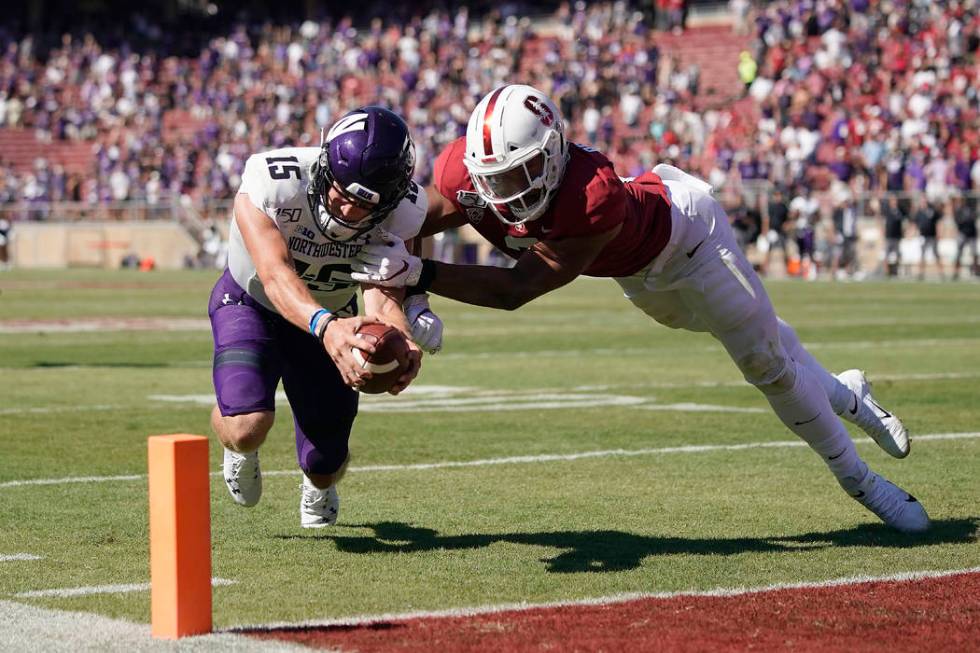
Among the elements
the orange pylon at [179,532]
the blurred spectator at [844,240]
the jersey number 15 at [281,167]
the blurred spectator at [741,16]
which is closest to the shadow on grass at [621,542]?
the jersey number 15 at [281,167]

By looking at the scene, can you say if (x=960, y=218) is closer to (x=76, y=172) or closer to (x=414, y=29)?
(x=414, y=29)

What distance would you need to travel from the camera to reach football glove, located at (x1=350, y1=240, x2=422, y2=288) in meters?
5.73

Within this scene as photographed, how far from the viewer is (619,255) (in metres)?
6.12

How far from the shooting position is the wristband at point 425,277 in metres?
5.81

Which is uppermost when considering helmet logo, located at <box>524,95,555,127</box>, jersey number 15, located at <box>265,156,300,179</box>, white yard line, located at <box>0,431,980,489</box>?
helmet logo, located at <box>524,95,555,127</box>

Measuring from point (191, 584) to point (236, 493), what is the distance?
2103mm

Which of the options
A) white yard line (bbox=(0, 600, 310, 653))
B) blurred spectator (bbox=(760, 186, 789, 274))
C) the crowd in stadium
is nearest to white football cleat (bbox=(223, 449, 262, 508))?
white yard line (bbox=(0, 600, 310, 653))

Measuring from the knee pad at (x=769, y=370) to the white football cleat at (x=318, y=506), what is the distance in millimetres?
1670

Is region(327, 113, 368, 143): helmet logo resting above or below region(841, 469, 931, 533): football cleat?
above

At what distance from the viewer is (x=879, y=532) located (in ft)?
21.2

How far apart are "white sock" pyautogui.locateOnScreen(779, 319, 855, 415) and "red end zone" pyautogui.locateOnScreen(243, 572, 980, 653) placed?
1.73 meters

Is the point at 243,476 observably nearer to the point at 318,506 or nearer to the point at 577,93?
the point at 318,506

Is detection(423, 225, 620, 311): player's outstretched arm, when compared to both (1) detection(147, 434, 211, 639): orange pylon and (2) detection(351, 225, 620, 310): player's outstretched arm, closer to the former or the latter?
(2) detection(351, 225, 620, 310): player's outstretched arm

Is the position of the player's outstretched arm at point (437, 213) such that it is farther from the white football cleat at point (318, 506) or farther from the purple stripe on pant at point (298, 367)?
the white football cleat at point (318, 506)
